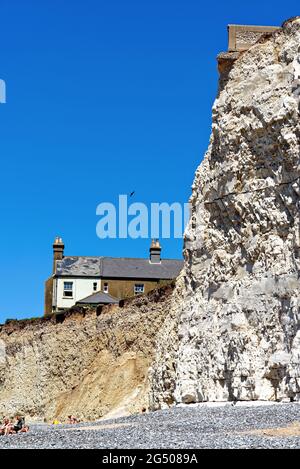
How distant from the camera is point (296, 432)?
17.5 metres

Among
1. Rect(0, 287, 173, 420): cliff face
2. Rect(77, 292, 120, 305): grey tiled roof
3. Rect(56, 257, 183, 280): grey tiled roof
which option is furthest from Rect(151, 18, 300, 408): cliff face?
Rect(56, 257, 183, 280): grey tiled roof

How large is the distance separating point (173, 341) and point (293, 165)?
890 centimetres

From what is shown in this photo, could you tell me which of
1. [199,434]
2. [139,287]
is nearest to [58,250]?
[139,287]

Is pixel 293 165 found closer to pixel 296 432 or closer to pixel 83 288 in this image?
pixel 296 432

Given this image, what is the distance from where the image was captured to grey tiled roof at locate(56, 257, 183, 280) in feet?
209

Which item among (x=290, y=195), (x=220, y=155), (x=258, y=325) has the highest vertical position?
(x=220, y=155)

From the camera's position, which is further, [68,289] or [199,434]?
[68,289]

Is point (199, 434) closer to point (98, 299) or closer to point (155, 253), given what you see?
point (98, 299)

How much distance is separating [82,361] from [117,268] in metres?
17.2

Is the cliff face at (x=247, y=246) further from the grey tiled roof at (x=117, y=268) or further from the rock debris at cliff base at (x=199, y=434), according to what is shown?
the grey tiled roof at (x=117, y=268)

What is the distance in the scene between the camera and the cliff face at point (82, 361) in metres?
42.1

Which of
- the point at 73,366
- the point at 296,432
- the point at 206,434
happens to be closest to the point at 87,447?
the point at 206,434

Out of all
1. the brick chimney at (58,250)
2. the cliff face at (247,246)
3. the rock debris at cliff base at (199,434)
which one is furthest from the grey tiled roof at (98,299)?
the rock debris at cliff base at (199,434)

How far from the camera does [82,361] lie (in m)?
48.5
